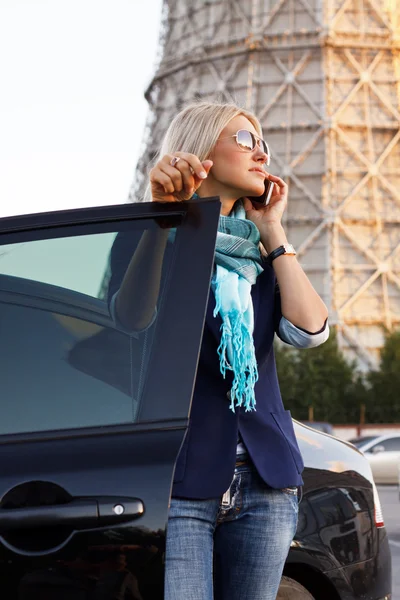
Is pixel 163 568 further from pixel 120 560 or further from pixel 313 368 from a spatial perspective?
pixel 313 368

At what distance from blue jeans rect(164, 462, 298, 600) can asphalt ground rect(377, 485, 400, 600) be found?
4533 mm

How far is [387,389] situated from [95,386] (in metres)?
35.4

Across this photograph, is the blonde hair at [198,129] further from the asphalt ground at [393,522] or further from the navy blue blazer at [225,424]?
the asphalt ground at [393,522]

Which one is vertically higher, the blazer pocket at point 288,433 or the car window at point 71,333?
the car window at point 71,333

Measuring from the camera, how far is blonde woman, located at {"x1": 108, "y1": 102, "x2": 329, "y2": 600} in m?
2.08

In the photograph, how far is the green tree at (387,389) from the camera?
119ft

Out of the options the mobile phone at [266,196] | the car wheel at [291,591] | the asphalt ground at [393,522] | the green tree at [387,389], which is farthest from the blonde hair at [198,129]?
the green tree at [387,389]

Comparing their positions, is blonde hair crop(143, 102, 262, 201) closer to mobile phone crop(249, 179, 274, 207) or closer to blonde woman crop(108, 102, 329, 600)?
blonde woman crop(108, 102, 329, 600)

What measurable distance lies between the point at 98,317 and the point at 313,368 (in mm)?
34698

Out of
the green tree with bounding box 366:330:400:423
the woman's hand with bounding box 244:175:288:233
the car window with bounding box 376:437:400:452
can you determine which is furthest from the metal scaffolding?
the woman's hand with bounding box 244:175:288:233

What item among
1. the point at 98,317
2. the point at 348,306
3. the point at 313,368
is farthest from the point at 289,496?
the point at 348,306

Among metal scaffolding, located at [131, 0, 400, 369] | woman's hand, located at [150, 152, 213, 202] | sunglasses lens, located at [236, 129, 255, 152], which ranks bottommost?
woman's hand, located at [150, 152, 213, 202]

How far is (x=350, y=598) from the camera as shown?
10.6 feet

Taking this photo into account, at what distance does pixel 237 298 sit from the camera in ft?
7.19
